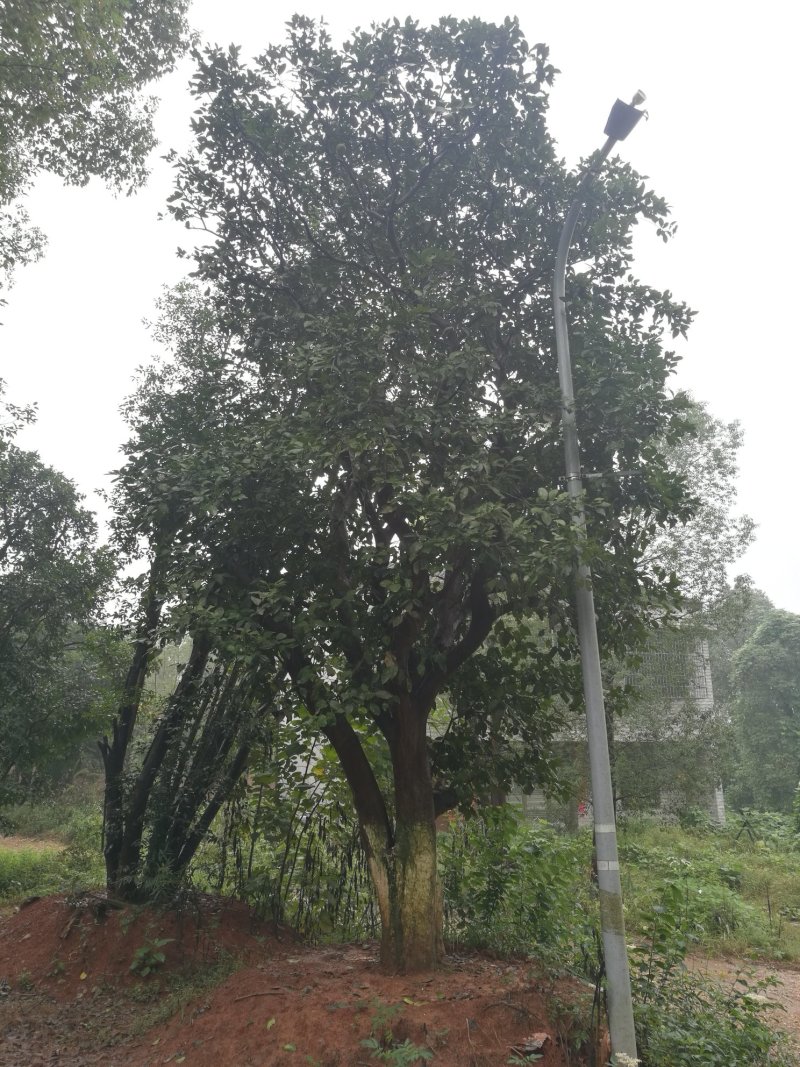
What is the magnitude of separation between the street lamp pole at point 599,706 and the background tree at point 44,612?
7259 mm

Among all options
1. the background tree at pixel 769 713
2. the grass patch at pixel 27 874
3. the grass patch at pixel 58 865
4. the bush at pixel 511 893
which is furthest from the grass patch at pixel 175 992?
the background tree at pixel 769 713

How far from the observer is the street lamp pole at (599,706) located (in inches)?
217

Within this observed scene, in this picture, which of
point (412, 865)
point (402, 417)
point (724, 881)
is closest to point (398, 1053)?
point (412, 865)

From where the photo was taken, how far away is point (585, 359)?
25.0 ft

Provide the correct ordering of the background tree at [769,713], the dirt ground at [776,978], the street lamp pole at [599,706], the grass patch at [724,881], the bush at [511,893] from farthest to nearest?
the background tree at [769,713], the grass patch at [724,881], the dirt ground at [776,978], the bush at [511,893], the street lamp pole at [599,706]

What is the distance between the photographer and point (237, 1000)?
6.77 meters

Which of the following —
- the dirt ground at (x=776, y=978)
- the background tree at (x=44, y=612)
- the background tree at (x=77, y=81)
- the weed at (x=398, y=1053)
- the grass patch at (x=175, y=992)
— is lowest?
the dirt ground at (x=776, y=978)

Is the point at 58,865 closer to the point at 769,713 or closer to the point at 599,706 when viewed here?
the point at 599,706

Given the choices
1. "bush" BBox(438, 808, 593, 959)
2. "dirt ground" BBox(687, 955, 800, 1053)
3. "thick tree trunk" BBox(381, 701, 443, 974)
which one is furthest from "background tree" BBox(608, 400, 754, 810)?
"thick tree trunk" BBox(381, 701, 443, 974)

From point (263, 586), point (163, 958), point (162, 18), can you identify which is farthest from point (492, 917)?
point (162, 18)

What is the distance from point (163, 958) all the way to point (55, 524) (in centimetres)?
669

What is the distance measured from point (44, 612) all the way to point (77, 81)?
7025 mm

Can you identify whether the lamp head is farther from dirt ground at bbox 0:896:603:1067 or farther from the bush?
dirt ground at bbox 0:896:603:1067

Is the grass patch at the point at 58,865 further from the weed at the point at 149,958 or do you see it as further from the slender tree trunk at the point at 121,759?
the weed at the point at 149,958
